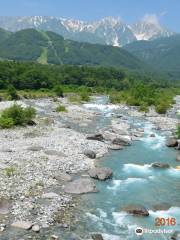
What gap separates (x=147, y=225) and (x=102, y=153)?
18787 mm

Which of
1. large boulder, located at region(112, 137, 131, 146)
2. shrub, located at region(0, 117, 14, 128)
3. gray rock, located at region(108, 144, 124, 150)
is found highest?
shrub, located at region(0, 117, 14, 128)

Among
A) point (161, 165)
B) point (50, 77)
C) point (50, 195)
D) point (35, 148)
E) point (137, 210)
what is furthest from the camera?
point (50, 77)

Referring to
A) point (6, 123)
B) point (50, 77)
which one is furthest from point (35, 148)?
point (50, 77)

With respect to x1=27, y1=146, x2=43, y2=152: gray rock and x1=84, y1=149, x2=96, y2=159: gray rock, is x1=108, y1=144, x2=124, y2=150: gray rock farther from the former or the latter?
x1=27, y1=146, x2=43, y2=152: gray rock

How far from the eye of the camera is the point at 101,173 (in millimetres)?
34344

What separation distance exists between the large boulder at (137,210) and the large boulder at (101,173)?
6.98 m

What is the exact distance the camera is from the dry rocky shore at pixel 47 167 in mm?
25359

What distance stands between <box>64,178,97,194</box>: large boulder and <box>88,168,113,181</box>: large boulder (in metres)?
1.49

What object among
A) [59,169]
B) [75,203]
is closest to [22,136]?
[59,169]

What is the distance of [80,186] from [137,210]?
20.7 ft

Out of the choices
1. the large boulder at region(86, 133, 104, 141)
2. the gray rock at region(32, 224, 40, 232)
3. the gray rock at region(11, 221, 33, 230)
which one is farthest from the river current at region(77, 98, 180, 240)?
the large boulder at region(86, 133, 104, 141)

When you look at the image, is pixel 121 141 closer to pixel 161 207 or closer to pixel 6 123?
pixel 6 123

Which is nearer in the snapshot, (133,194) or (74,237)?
(74,237)

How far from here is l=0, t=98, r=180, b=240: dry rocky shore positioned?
25.4m
